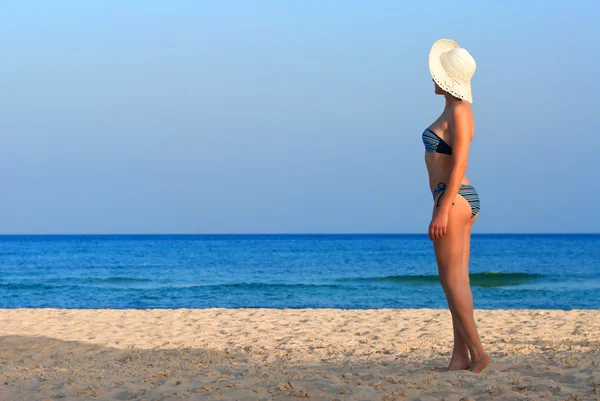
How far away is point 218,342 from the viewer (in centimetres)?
781

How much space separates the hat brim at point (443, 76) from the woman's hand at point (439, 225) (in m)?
0.79

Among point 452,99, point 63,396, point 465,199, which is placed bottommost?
point 63,396

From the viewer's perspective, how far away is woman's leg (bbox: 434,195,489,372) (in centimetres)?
426

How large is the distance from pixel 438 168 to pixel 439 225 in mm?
395

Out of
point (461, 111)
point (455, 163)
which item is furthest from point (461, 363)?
point (461, 111)

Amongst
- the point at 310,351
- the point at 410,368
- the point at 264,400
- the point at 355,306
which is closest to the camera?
the point at 264,400

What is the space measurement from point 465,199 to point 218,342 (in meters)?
4.39

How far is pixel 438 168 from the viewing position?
14.2 ft

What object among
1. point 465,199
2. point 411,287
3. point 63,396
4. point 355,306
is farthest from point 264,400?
point 411,287

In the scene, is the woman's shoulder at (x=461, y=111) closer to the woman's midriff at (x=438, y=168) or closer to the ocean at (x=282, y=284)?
the woman's midriff at (x=438, y=168)

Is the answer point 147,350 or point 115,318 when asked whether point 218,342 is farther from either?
point 115,318

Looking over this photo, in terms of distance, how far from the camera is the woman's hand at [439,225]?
13.7ft

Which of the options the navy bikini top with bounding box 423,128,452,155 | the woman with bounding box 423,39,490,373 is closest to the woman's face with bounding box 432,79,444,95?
the woman with bounding box 423,39,490,373

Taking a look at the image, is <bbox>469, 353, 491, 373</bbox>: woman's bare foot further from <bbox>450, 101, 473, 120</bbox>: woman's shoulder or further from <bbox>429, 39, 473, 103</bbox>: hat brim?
<bbox>429, 39, 473, 103</bbox>: hat brim
